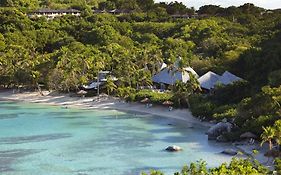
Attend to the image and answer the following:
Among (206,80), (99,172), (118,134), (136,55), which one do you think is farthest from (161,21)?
(99,172)


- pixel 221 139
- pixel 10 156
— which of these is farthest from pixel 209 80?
pixel 10 156

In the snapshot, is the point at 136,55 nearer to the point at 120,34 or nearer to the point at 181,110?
the point at 181,110

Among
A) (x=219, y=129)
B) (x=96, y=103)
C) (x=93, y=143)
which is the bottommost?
(x=93, y=143)

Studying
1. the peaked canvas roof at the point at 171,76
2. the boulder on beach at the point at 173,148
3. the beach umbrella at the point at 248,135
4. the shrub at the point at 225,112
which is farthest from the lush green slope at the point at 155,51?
the boulder on beach at the point at 173,148

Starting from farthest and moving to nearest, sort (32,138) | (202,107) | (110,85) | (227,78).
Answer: (110,85) < (227,78) < (202,107) < (32,138)

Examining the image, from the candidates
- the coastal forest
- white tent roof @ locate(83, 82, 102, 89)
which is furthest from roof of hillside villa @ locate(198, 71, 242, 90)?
white tent roof @ locate(83, 82, 102, 89)

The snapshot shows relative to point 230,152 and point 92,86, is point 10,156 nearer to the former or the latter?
point 230,152

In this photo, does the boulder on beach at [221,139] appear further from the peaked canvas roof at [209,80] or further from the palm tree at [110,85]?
the palm tree at [110,85]
